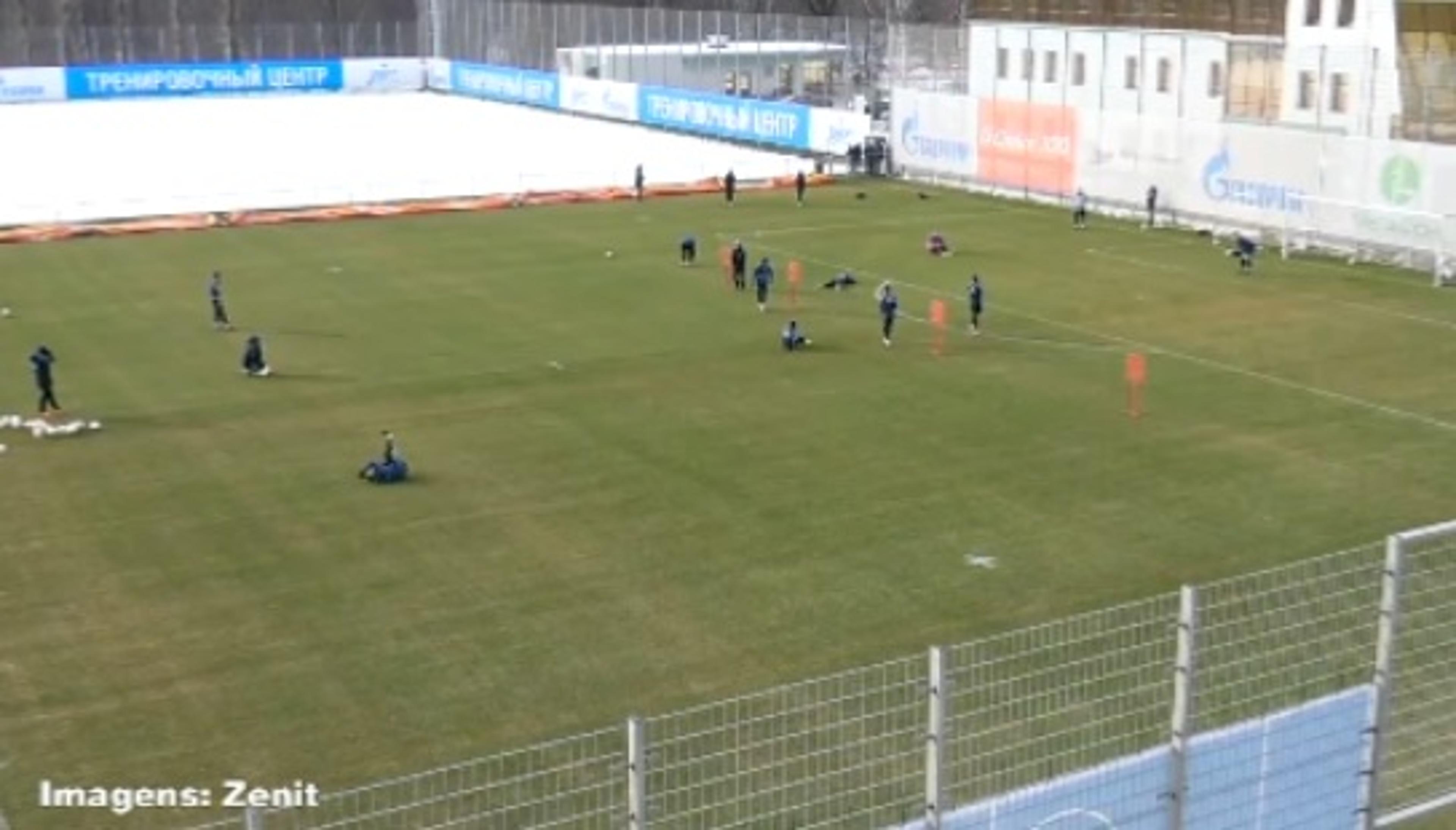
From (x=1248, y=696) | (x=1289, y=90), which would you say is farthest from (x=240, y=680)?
(x=1289, y=90)

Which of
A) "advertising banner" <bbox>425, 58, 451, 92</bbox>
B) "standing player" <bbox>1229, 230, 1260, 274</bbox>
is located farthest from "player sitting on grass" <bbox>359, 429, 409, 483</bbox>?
"advertising banner" <bbox>425, 58, 451, 92</bbox>

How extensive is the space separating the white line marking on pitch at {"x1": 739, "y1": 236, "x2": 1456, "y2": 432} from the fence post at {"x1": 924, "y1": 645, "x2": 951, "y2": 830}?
21.2m

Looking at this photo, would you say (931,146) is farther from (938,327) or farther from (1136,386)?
(1136,386)

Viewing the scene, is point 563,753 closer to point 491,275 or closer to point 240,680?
point 240,680

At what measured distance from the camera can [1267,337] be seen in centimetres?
3500

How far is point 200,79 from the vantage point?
94.7 meters

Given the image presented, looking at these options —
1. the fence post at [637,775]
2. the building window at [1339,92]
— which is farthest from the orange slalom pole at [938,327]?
the fence post at [637,775]

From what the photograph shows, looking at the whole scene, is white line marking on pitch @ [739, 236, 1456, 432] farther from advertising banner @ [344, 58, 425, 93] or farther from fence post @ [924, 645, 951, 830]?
advertising banner @ [344, 58, 425, 93]

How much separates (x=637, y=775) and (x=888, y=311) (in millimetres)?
26388

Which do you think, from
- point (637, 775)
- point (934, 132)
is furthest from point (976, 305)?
point (637, 775)

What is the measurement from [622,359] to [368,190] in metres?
30.5

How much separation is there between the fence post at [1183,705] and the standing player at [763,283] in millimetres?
28355

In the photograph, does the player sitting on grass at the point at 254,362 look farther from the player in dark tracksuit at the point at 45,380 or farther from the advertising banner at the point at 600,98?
the advertising banner at the point at 600,98

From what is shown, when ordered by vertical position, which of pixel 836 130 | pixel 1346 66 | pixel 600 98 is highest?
pixel 1346 66
